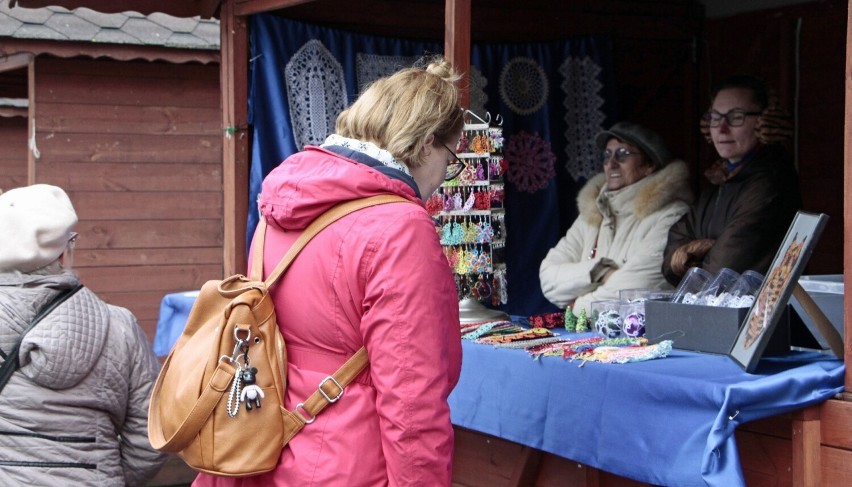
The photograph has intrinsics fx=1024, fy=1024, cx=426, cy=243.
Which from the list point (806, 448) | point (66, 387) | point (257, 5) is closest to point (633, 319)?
point (806, 448)

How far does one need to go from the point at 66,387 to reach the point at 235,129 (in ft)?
10.3

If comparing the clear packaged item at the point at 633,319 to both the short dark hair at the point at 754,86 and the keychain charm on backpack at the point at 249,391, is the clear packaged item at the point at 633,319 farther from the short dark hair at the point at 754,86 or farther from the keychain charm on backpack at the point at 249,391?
the keychain charm on backpack at the point at 249,391

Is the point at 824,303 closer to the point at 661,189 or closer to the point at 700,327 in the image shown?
the point at 700,327

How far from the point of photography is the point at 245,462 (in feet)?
6.56

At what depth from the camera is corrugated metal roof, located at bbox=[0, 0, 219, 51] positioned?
695 cm

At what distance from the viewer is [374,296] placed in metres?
Answer: 1.93

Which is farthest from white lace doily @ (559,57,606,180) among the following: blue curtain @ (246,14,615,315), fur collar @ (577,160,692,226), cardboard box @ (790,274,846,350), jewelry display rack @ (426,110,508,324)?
cardboard box @ (790,274,846,350)

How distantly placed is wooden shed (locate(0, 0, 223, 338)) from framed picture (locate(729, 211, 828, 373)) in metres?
5.06

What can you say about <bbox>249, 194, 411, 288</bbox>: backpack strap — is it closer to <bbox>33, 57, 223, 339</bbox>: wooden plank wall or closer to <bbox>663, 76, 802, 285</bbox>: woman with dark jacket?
<bbox>663, 76, 802, 285</bbox>: woman with dark jacket

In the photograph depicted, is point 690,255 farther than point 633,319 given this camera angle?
Yes

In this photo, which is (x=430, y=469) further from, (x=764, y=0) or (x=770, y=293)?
(x=764, y=0)

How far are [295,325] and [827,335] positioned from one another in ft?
5.45

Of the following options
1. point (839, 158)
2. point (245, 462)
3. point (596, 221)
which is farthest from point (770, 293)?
point (839, 158)

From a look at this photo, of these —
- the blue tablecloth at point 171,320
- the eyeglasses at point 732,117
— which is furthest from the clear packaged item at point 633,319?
the blue tablecloth at point 171,320
